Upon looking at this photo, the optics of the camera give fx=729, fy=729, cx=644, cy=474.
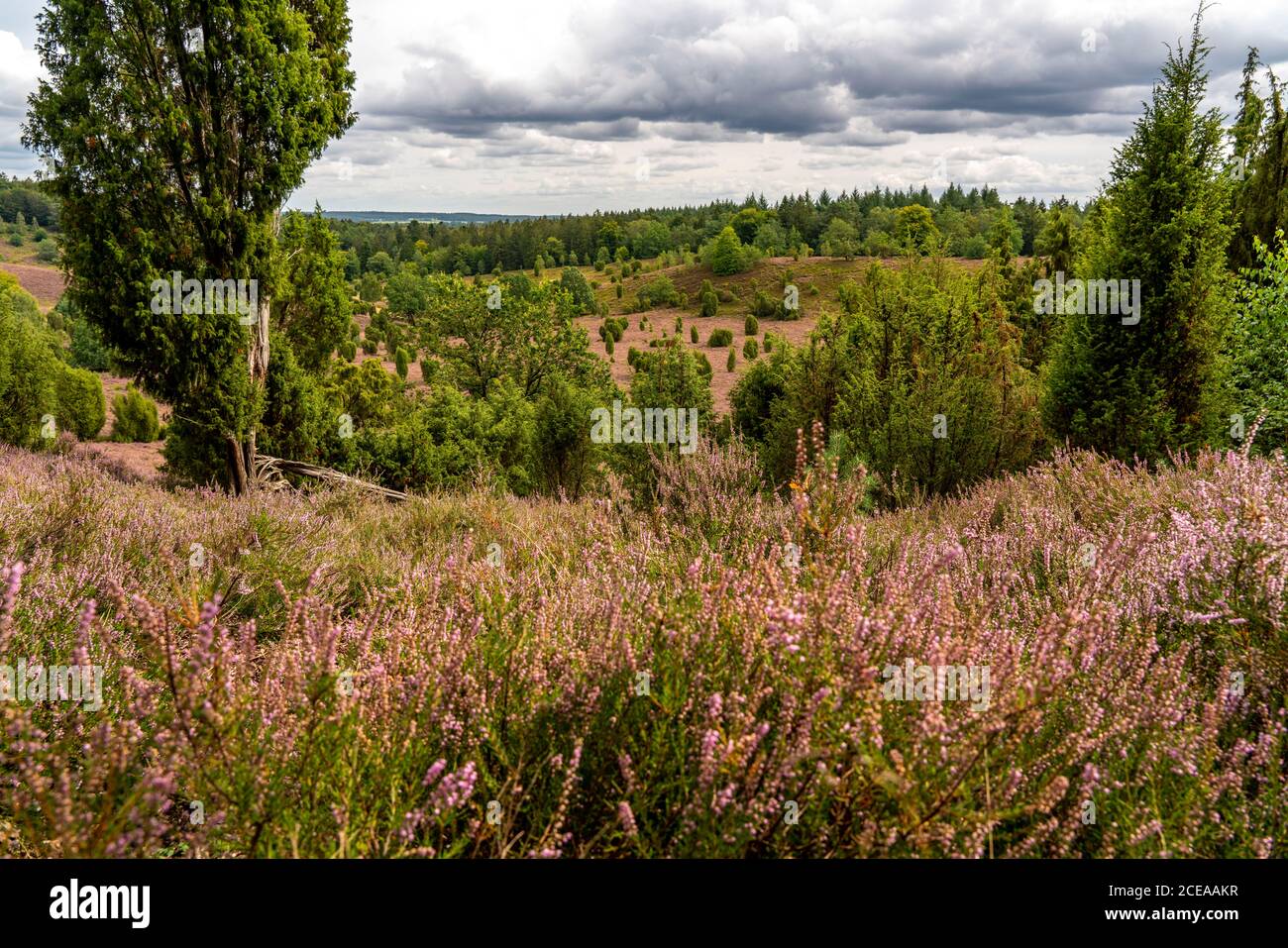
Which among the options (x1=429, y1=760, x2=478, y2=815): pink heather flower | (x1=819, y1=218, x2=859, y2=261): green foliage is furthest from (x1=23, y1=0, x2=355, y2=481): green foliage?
(x1=819, y1=218, x2=859, y2=261): green foliage

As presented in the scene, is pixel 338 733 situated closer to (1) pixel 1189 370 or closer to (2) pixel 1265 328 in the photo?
(1) pixel 1189 370

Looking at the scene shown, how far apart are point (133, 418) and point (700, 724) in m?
36.4

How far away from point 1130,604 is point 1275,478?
124 inches

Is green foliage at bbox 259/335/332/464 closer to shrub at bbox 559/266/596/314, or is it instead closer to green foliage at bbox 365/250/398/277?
shrub at bbox 559/266/596/314

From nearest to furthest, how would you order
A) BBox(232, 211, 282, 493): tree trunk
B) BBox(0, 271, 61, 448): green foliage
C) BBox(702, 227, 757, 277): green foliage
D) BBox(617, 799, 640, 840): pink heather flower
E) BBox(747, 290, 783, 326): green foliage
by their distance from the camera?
BBox(617, 799, 640, 840): pink heather flower → BBox(232, 211, 282, 493): tree trunk → BBox(0, 271, 61, 448): green foliage → BBox(747, 290, 783, 326): green foliage → BBox(702, 227, 757, 277): green foliage

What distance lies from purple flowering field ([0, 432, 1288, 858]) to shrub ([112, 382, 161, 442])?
3338 cm

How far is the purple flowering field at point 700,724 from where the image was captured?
5.56ft

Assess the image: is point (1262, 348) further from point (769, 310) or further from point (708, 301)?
point (708, 301)

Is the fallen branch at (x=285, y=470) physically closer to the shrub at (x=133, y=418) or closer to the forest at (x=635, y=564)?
the forest at (x=635, y=564)

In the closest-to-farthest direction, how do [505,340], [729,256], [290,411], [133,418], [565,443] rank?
1. [290,411]
2. [565,443]
3. [133,418]
4. [505,340]
5. [729,256]

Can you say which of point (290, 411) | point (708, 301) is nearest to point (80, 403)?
point (290, 411)

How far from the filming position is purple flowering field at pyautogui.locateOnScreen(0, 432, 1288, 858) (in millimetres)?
1693

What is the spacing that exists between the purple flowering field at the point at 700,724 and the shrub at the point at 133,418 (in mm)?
33380

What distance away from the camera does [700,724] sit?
2.03 meters
